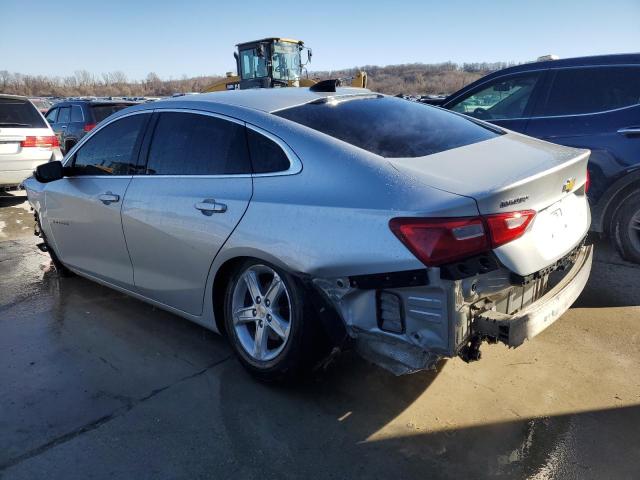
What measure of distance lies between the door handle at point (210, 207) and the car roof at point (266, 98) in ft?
1.98

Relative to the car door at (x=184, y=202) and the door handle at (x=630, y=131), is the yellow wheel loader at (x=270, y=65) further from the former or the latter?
the car door at (x=184, y=202)

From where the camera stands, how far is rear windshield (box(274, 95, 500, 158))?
2.80m

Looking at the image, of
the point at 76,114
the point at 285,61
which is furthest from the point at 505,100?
the point at 285,61

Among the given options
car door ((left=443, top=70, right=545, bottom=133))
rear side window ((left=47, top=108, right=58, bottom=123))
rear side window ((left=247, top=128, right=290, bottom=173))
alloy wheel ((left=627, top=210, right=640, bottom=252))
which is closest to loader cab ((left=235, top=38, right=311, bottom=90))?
rear side window ((left=47, top=108, right=58, bottom=123))

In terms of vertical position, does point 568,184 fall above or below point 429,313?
above

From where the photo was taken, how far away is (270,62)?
57.1 ft

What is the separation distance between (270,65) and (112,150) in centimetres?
1434

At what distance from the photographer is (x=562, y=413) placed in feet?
8.94

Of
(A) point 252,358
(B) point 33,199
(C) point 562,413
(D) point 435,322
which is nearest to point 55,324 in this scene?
(B) point 33,199

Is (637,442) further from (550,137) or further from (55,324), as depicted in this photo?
(55,324)

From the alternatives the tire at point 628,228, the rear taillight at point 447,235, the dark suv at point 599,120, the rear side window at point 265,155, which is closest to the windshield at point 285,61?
the dark suv at point 599,120

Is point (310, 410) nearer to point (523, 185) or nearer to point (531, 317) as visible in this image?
point (531, 317)

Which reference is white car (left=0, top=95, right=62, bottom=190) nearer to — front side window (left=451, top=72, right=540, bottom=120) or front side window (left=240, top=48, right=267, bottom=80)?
front side window (left=451, top=72, right=540, bottom=120)

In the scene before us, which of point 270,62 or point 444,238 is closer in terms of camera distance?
point 444,238
